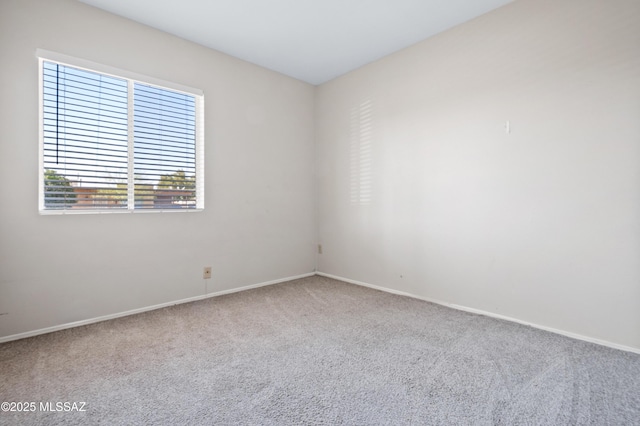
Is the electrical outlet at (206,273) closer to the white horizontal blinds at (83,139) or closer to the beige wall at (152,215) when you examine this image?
the beige wall at (152,215)

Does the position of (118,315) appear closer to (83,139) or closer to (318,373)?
(83,139)

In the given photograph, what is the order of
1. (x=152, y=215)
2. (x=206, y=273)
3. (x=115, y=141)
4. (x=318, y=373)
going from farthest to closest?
(x=206, y=273)
(x=152, y=215)
(x=115, y=141)
(x=318, y=373)

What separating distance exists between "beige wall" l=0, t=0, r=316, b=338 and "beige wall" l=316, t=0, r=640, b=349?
926 millimetres

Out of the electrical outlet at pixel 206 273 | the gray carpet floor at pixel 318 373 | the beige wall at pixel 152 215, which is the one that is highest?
the beige wall at pixel 152 215

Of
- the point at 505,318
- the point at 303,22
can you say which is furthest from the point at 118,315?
the point at 505,318

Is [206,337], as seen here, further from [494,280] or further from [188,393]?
[494,280]

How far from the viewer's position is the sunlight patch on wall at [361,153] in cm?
339

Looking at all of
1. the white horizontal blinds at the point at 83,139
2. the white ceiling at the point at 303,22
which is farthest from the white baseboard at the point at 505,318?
the white horizontal blinds at the point at 83,139

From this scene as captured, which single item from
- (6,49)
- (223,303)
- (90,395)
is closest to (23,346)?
(90,395)

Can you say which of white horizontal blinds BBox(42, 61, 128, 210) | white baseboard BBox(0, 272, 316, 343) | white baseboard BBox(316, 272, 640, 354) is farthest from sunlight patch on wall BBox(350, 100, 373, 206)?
white horizontal blinds BBox(42, 61, 128, 210)

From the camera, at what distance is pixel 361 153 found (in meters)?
3.47

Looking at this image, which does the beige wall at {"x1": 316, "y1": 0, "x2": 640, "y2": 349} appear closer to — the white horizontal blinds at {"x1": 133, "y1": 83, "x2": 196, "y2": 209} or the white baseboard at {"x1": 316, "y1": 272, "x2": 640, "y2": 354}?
the white baseboard at {"x1": 316, "y1": 272, "x2": 640, "y2": 354}

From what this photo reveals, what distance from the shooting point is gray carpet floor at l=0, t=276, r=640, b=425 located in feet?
4.43

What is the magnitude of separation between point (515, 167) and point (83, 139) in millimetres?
3337
